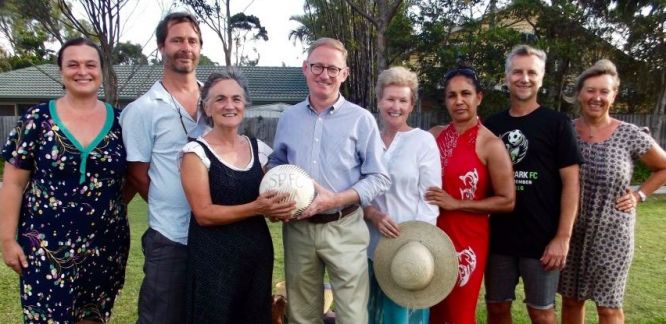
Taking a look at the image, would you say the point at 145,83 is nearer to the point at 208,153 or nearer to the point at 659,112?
Result: the point at 659,112

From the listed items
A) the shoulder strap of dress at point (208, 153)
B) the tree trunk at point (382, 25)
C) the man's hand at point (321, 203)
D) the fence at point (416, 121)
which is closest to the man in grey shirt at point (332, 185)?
the man's hand at point (321, 203)

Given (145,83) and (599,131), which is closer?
(599,131)

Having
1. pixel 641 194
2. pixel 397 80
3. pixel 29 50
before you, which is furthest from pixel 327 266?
pixel 29 50

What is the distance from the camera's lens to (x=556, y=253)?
11.8 feet

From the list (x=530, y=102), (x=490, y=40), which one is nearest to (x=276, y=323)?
(x=530, y=102)

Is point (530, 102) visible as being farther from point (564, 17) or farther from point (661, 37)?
point (661, 37)

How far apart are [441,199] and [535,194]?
702mm

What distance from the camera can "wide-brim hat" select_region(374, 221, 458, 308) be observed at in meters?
3.44

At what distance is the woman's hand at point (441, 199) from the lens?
139 inches

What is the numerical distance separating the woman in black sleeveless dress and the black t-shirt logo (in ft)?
5.68

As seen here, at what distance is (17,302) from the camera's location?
218 inches

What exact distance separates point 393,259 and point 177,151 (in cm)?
156

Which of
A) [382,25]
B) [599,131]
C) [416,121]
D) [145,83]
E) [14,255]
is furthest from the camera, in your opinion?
[145,83]

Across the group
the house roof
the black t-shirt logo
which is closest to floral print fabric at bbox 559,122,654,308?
the black t-shirt logo
